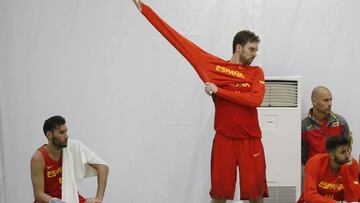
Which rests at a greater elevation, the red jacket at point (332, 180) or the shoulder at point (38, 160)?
the shoulder at point (38, 160)

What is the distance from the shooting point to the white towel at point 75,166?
3854 millimetres

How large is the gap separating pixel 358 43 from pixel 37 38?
250 centimetres

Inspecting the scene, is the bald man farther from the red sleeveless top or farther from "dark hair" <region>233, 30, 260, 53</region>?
the red sleeveless top

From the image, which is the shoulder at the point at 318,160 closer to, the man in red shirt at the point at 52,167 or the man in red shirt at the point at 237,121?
the man in red shirt at the point at 237,121

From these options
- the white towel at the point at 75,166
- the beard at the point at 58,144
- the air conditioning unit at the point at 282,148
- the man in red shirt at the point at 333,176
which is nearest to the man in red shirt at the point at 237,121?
the man in red shirt at the point at 333,176

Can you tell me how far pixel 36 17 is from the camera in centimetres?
482

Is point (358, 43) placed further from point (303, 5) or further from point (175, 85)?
point (175, 85)

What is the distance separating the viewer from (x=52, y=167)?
3908 mm

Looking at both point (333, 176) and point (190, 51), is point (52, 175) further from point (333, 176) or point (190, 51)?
point (333, 176)

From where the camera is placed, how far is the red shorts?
3697 millimetres

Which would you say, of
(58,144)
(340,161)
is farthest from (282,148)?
(58,144)

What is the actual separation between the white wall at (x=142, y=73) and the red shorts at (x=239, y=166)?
1.07 metres

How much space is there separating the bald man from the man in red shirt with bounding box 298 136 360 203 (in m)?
0.56

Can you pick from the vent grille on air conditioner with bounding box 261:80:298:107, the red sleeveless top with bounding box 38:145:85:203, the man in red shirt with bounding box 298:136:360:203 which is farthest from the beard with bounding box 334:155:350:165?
the red sleeveless top with bounding box 38:145:85:203
